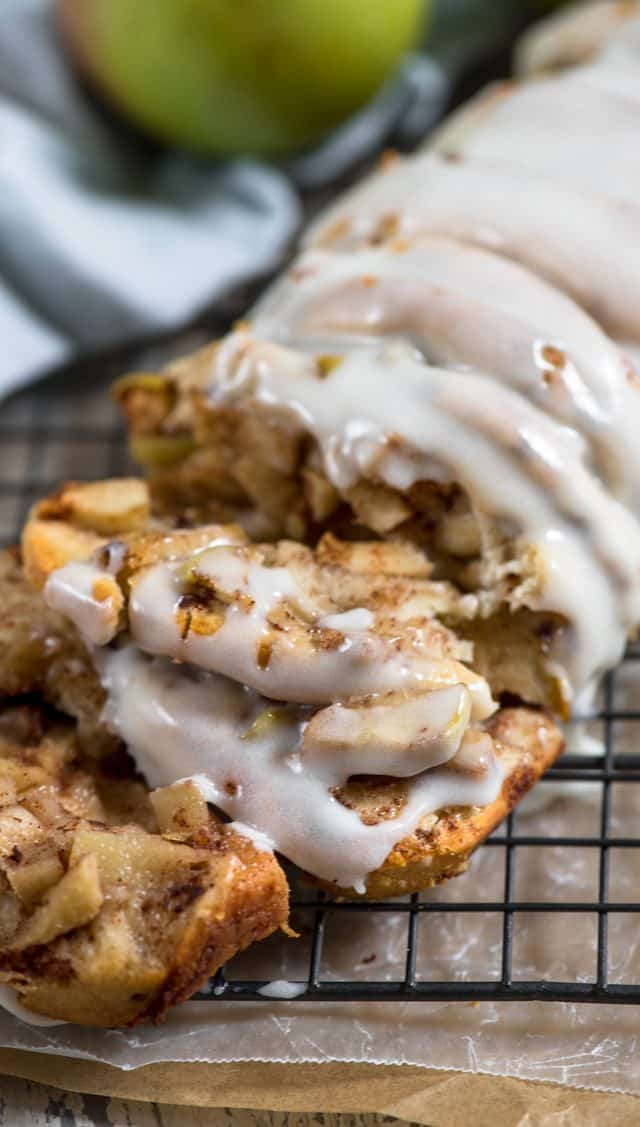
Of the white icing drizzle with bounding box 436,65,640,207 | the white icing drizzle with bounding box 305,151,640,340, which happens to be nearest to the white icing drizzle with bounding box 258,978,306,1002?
the white icing drizzle with bounding box 305,151,640,340

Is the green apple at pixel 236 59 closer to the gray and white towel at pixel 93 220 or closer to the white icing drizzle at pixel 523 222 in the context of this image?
the gray and white towel at pixel 93 220

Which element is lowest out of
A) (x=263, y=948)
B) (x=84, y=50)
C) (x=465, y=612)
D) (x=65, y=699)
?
(x=263, y=948)

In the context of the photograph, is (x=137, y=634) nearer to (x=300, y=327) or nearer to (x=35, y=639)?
(x=35, y=639)

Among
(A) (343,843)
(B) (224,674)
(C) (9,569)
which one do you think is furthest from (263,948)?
(C) (9,569)

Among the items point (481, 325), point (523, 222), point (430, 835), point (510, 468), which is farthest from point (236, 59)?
point (430, 835)

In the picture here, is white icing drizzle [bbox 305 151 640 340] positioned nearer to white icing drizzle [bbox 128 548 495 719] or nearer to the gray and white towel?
the gray and white towel

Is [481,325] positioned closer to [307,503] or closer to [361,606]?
[307,503]

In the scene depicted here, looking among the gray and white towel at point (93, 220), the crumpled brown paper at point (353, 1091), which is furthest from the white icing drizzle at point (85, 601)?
the gray and white towel at point (93, 220)
